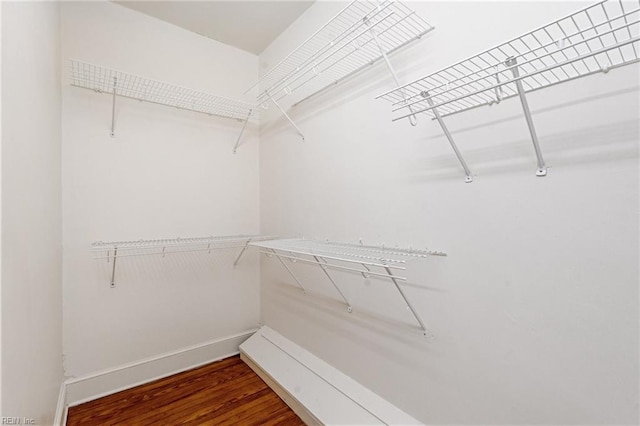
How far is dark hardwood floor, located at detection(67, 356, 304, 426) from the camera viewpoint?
5.23 feet

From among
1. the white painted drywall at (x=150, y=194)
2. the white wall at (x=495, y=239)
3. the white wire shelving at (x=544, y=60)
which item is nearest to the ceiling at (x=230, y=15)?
the white painted drywall at (x=150, y=194)

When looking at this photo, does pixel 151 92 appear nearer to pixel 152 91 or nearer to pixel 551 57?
pixel 152 91

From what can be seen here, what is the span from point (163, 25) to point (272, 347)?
2.44 m

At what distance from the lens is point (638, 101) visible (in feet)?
2.61

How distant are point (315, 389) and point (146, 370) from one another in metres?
1.16

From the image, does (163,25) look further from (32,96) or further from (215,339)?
(215,339)

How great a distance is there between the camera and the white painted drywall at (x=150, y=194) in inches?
69.3

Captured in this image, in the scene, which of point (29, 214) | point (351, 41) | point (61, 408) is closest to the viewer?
point (29, 214)

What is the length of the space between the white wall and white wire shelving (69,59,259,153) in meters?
0.94

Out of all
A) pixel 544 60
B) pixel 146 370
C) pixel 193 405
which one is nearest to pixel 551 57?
pixel 544 60

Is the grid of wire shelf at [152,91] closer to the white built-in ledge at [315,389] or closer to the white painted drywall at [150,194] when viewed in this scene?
the white painted drywall at [150,194]

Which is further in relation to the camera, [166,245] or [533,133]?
[166,245]

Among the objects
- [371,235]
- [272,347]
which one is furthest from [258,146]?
[272,347]

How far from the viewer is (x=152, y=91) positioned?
1.97m
